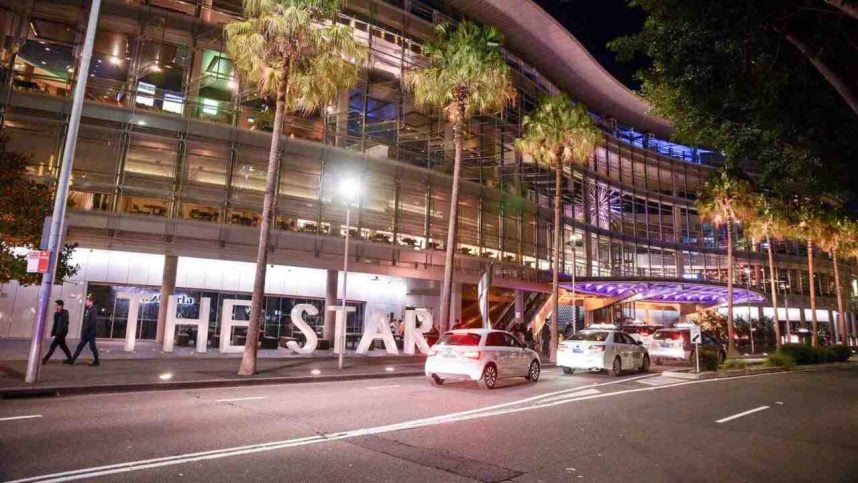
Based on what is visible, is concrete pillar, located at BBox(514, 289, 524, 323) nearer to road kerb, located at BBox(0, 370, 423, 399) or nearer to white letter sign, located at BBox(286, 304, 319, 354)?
white letter sign, located at BBox(286, 304, 319, 354)

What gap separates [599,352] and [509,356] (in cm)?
498

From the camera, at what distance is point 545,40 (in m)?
41.0

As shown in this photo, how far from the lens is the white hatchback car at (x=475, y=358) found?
44.1 feet

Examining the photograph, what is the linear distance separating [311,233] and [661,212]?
42412mm

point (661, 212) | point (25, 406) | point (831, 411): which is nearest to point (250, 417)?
point (25, 406)

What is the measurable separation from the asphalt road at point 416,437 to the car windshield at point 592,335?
5.70 m

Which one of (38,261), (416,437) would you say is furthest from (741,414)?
(38,261)

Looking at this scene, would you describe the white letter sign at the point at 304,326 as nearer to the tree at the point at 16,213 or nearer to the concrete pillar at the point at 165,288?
the concrete pillar at the point at 165,288

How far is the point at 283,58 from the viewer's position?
16203 millimetres

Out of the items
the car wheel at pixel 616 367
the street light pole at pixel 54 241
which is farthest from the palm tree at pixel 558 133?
the street light pole at pixel 54 241

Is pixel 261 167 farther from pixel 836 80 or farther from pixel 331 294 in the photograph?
pixel 836 80

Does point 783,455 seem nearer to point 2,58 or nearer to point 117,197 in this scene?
point 117,197

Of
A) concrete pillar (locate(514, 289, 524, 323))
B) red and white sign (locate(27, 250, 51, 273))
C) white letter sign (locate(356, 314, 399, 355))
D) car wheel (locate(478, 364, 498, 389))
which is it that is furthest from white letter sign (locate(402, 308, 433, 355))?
red and white sign (locate(27, 250, 51, 273))

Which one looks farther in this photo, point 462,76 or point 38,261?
point 462,76
